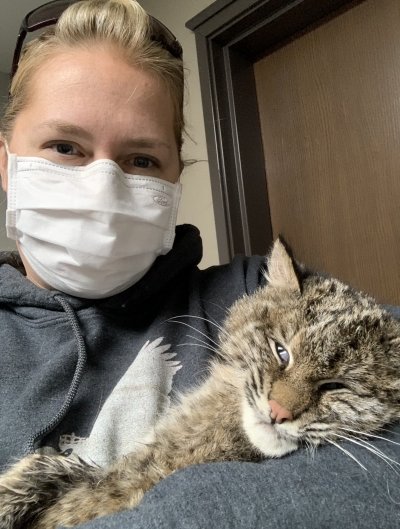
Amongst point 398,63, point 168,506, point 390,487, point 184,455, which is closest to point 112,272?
point 184,455

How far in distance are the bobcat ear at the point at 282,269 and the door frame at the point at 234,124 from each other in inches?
62.0

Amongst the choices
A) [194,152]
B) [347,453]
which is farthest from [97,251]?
[194,152]

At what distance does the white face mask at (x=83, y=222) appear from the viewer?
5.10ft

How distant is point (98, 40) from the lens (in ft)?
5.24

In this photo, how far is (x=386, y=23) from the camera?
265 cm

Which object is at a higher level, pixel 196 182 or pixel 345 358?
pixel 196 182

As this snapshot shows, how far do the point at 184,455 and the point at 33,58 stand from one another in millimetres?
1396

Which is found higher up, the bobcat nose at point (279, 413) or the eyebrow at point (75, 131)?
the eyebrow at point (75, 131)

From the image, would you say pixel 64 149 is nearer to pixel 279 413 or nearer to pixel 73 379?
pixel 73 379

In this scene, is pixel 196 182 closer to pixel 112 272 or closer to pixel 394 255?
pixel 394 255

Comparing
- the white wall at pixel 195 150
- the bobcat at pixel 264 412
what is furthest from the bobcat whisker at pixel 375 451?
the white wall at pixel 195 150

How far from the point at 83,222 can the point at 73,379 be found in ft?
1.70

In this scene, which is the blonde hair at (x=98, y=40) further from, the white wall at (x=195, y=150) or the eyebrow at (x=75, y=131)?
the white wall at (x=195, y=150)

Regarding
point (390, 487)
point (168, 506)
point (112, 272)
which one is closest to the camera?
point (168, 506)
